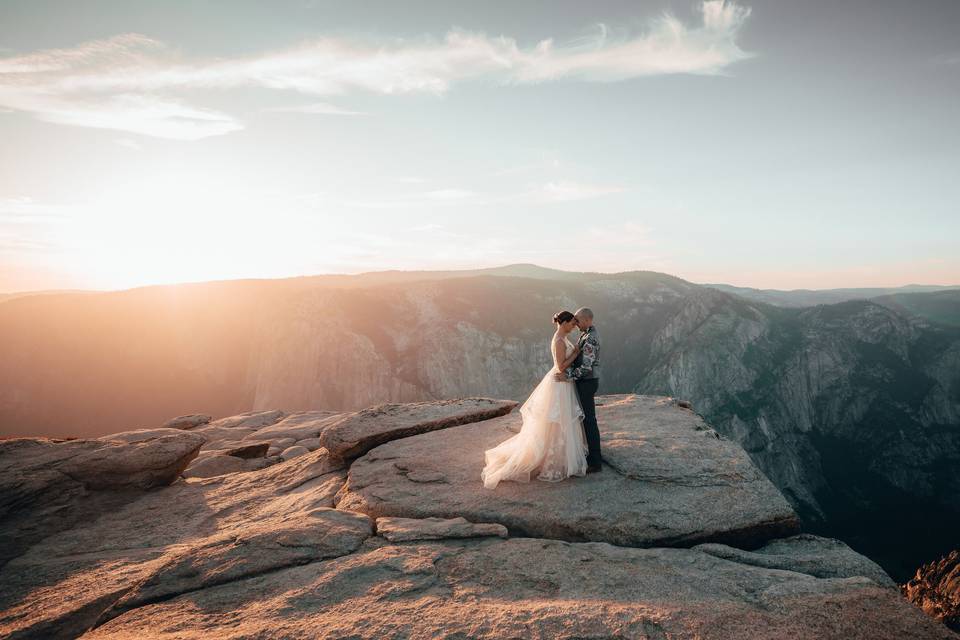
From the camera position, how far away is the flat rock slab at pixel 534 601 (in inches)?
173

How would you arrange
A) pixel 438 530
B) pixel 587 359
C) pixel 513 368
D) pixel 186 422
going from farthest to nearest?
pixel 513 368 → pixel 186 422 → pixel 587 359 → pixel 438 530

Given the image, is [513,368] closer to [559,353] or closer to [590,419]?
[590,419]

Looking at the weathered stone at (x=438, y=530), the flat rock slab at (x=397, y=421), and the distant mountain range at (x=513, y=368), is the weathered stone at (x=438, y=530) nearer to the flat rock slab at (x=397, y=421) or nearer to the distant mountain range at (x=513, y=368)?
the flat rock slab at (x=397, y=421)

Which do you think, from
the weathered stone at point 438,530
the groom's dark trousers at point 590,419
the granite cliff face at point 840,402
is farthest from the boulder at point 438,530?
the granite cliff face at point 840,402

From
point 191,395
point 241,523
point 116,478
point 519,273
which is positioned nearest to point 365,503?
point 241,523

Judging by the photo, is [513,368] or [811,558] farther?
[513,368]

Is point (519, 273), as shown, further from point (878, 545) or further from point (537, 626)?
point (537, 626)

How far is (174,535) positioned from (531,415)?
25.8 ft

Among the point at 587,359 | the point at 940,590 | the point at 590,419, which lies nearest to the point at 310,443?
the point at 590,419

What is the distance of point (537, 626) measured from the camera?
4484 mm

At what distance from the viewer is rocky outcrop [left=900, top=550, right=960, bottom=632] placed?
19.1 ft

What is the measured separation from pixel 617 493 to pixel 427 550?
142 inches

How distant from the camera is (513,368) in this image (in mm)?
63875

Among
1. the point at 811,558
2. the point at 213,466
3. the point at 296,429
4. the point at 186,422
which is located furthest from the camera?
the point at 186,422
